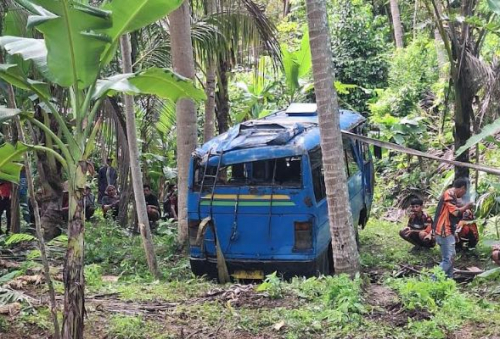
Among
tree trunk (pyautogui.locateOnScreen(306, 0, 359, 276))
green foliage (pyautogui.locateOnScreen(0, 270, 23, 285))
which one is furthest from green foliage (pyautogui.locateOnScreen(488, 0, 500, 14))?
green foliage (pyautogui.locateOnScreen(0, 270, 23, 285))

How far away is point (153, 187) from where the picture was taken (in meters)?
15.4

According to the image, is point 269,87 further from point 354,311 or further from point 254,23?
point 354,311

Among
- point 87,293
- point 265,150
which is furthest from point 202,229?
point 87,293

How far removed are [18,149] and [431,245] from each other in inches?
281

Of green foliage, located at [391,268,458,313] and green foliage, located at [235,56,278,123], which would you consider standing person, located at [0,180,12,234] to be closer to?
green foliage, located at [235,56,278,123]

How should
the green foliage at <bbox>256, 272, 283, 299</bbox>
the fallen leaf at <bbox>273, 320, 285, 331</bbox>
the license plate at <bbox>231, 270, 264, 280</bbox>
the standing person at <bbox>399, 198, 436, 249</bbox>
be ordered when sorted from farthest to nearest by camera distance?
1. the standing person at <bbox>399, 198, 436, 249</bbox>
2. the license plate at <bbox>231, 270, 264, 280</bbox>
3. the green foliage at <bbox>256, 272, 283, 299</bbox>
4. the fallen leaf at <bbox>273, 320, 285, 331</bbox>

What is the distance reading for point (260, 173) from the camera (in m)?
8.31

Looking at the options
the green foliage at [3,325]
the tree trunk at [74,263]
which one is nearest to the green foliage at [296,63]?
the green foliage at [3,325]

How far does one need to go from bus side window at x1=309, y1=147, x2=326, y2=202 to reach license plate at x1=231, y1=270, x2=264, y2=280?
128 cm

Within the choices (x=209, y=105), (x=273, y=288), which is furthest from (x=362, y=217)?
(x=273, y=288)

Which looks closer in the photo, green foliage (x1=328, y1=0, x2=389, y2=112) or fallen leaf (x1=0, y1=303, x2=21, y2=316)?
fallen leaf (x1=0, y1=303, x2=21, y2=316)

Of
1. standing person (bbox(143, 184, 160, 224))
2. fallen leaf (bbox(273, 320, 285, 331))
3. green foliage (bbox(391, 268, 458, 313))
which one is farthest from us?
standing person (bbox(143, 184, 160, 224))

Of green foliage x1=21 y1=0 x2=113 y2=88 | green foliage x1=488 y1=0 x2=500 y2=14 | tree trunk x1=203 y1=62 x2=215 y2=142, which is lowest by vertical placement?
tree trunk x1=203 y1=62 x2=215 y2=142

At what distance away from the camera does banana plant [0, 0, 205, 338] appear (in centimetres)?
412
